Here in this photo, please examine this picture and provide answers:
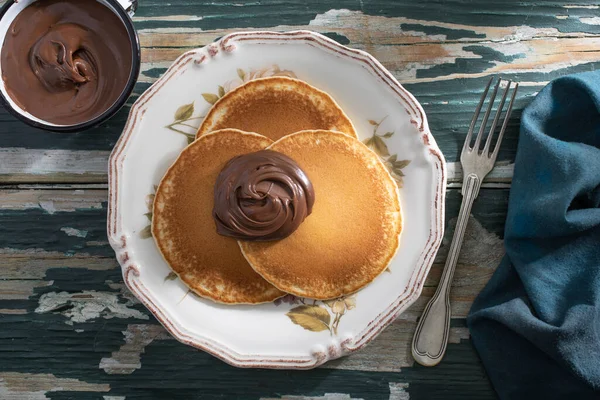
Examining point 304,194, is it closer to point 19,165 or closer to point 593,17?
point 19,165

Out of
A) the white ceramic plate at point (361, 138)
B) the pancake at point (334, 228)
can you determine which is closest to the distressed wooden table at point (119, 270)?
the white ceramic plate at point (361, 138)

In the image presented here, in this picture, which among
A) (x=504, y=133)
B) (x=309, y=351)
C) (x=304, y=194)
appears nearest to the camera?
(x=304, y=194)

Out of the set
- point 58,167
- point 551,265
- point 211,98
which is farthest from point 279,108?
point 551,265

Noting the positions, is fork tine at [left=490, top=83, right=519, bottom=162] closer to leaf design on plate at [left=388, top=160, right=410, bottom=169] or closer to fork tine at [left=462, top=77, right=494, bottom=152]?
fork tine at [left=462, top=77, right=494, bottom=152]

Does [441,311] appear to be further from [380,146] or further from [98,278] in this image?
[98,278]

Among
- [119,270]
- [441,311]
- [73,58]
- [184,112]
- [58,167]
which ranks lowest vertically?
[441,311]

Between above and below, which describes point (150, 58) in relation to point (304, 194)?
above

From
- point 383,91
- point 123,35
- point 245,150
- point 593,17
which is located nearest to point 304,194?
point 245,150
